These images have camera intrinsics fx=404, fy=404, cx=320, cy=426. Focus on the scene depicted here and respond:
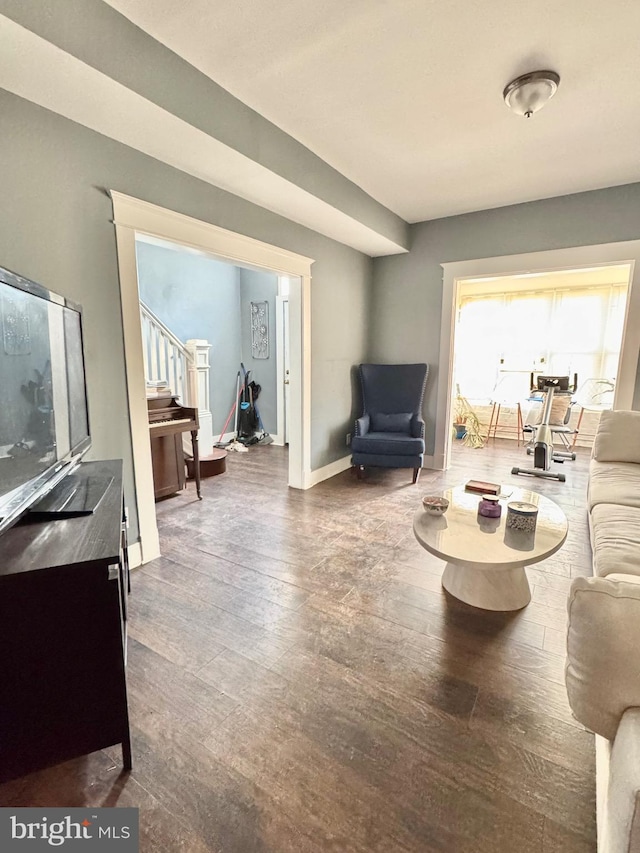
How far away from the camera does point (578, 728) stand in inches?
53.4

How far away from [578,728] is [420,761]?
0.57 meters

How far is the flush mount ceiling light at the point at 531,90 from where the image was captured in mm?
1919

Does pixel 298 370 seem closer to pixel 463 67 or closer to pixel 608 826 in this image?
pixel 463 67

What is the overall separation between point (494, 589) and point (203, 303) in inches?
188

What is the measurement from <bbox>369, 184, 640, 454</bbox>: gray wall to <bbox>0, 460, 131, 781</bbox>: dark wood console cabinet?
3.83 m

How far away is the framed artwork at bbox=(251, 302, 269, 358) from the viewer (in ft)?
18.3

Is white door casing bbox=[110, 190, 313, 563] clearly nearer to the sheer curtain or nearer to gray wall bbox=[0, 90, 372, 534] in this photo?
gray wall bbox=[0, 90, 372, 534]

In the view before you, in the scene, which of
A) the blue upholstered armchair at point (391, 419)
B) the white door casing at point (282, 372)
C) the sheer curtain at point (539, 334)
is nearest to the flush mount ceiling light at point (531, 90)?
the blue upholstered armchair at point (391, 419)

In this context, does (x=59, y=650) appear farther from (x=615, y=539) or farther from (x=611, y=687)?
(x=615, y=539)

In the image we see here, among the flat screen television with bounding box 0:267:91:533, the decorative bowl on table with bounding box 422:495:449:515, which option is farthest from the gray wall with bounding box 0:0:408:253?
the decorative bowl on table with bounding box 422:495:449:515

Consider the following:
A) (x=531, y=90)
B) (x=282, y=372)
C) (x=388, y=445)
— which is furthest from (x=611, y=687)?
(x=282, y=372)

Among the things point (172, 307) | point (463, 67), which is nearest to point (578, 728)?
point (463, 67)

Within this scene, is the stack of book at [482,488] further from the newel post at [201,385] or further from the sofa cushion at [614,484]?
the newel post at [201,385]

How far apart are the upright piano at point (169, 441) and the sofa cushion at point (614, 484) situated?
2.88m
